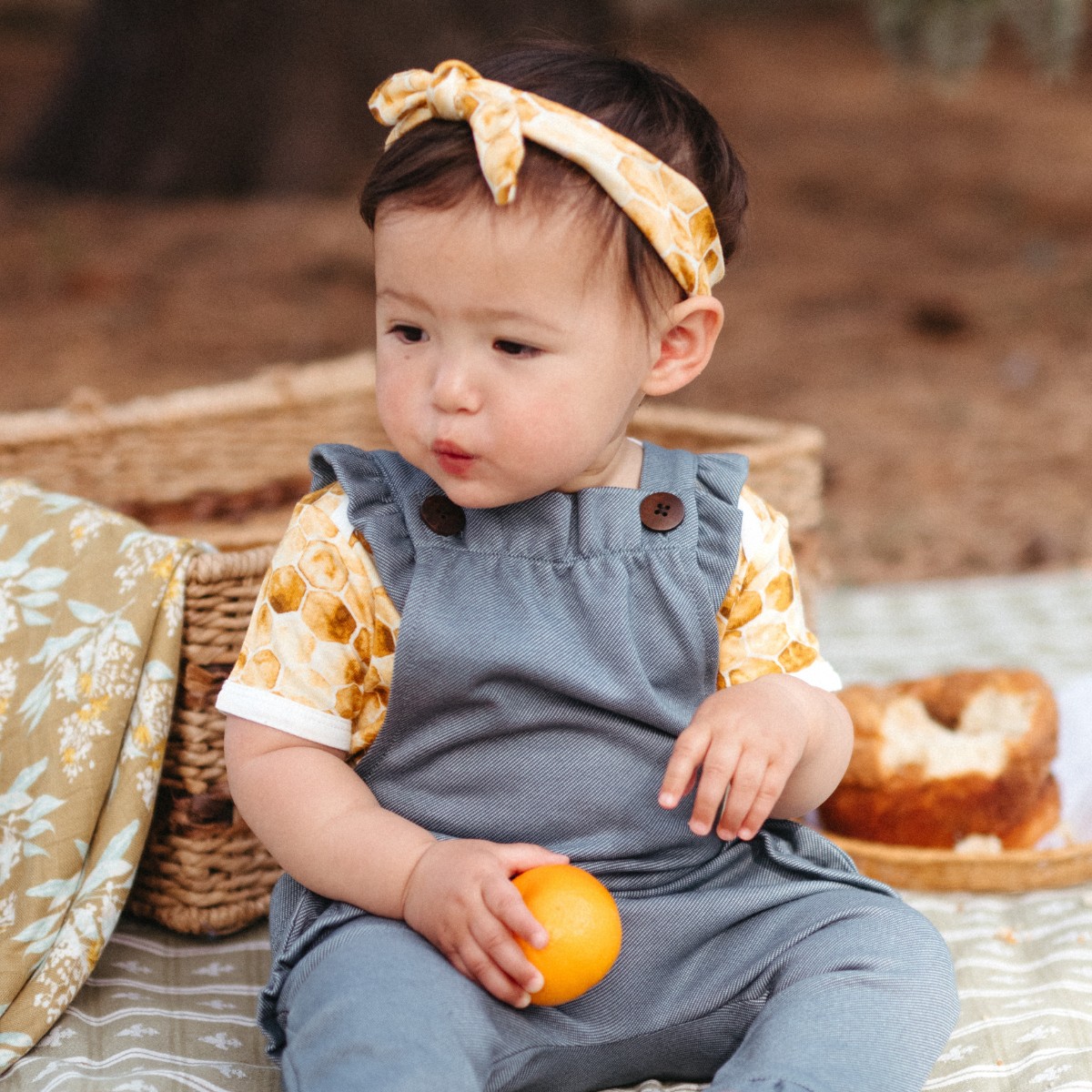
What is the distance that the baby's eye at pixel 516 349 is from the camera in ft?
4.22

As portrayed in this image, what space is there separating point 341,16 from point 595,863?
15.7 feet

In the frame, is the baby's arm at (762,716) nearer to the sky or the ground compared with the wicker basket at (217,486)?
nearer to the sky

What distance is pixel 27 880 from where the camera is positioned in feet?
4.99

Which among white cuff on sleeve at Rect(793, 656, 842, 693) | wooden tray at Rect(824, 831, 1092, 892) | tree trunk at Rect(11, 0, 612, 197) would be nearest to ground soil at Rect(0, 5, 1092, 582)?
tree trunk at Rect(11, 0, 612, 197)

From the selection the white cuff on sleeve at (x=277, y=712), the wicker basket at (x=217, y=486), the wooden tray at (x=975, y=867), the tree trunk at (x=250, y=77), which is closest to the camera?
the white cuff on sleeve at (x=277, y=712)

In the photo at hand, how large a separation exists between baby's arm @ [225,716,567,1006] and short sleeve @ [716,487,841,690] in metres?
0.30

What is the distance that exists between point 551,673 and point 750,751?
0.20 metres

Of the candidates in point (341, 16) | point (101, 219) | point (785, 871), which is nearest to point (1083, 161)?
point (341, 16)

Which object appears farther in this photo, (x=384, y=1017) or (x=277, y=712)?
(x=277, y=712)

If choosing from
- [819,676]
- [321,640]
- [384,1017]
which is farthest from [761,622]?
[384,1017]

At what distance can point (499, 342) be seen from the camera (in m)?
1.29

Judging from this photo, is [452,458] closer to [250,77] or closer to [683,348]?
[683,348]

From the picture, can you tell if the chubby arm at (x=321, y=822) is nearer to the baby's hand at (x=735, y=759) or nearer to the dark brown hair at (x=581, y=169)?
the baby's hand at (x=735, y=759)

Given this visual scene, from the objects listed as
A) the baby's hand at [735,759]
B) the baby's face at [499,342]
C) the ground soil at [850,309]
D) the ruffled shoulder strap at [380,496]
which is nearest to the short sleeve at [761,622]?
the baby's hand at [735,759]
